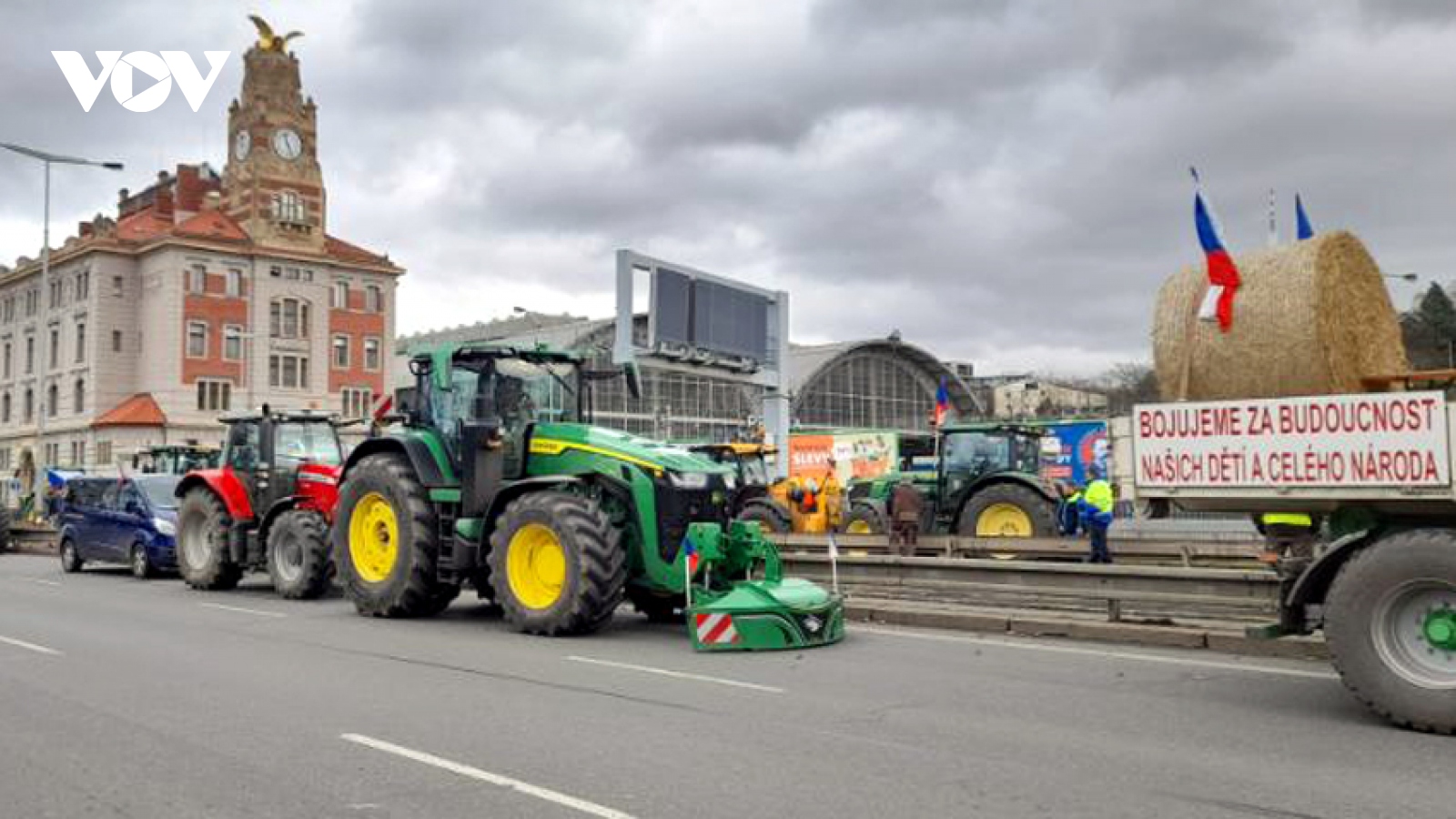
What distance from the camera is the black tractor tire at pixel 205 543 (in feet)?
58.5

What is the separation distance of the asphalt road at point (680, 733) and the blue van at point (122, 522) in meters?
9.05

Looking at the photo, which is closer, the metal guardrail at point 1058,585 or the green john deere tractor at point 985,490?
the metal guardrail at point 1058,585

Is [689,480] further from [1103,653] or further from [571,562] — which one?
[1103,653]

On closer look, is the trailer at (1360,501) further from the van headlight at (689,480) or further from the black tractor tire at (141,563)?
the black tractor tire at (141,563)

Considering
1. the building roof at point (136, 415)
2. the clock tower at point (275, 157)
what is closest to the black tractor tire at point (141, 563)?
the building roof at point (136, 415)

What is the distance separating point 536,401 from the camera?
43.1ft

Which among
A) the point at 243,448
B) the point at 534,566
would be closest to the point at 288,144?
the point at 243,448

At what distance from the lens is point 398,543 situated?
13289 mm

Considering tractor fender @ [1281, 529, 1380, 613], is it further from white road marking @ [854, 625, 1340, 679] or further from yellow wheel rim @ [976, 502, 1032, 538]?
yellow wheel rim @ [976, 502, 1032, 538]

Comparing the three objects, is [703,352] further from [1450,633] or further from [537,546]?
[1450,633]

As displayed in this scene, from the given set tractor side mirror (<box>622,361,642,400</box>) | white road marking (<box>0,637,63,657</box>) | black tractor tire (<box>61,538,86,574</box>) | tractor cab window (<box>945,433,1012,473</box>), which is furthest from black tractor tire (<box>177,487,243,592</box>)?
tractor cab window (<box>945,433,1012,473</box>)

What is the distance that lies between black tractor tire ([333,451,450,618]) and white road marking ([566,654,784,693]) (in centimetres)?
312

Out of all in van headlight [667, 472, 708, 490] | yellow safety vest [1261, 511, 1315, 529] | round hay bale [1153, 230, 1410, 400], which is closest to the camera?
round hay bale [1153, 230, 1410, 400]

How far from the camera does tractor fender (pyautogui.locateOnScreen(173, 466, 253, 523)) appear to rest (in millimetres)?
17906
